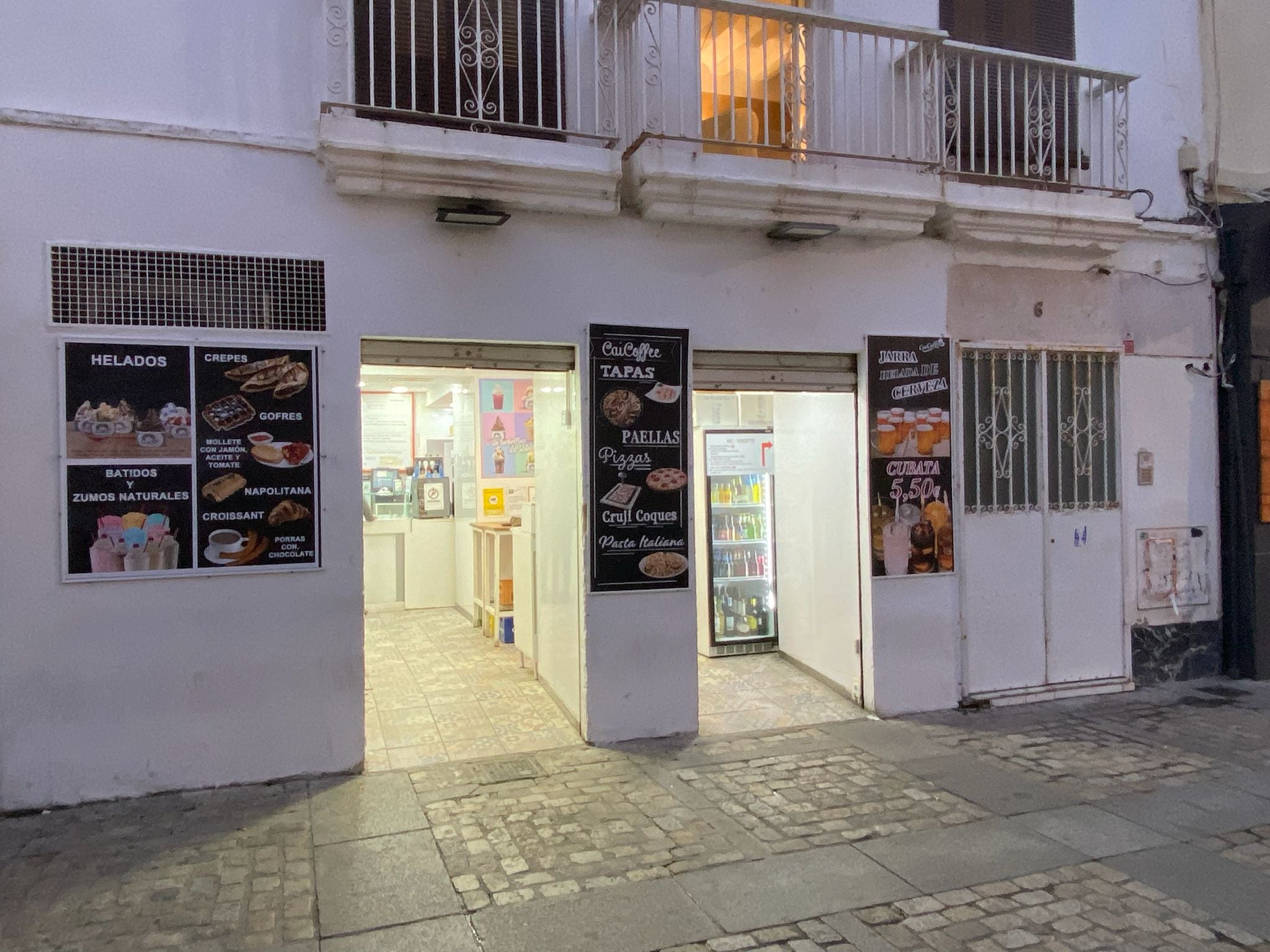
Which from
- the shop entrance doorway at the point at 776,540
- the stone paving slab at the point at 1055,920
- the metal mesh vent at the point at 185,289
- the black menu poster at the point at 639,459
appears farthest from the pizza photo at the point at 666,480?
the stone paving slab at the point at 1055,920

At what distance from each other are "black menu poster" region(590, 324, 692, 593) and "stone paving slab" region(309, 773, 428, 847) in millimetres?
1863

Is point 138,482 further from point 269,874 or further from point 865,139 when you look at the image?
point 865,139

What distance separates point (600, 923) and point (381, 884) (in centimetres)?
113

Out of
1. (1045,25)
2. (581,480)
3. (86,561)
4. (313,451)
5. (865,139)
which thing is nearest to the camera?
(86,561)

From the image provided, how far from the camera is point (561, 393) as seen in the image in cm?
694

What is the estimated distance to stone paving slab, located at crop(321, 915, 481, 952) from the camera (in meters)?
3.91

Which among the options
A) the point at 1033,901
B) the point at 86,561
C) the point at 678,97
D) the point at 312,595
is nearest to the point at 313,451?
the point at 312,595

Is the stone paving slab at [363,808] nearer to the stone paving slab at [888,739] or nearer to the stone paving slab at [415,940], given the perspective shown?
the stone paving slab at [415,940]

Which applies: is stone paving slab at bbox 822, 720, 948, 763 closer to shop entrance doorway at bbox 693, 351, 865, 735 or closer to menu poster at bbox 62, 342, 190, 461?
shop entrance doorway at bbox 693, 351, 865, 735

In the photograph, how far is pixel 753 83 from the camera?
8.19 meters

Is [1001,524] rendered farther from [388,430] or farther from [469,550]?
[388,430]

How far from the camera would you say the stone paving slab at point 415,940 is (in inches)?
154

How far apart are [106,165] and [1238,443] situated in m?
9.23

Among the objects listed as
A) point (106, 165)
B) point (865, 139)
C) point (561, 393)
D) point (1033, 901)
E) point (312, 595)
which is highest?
point (865, 139)
